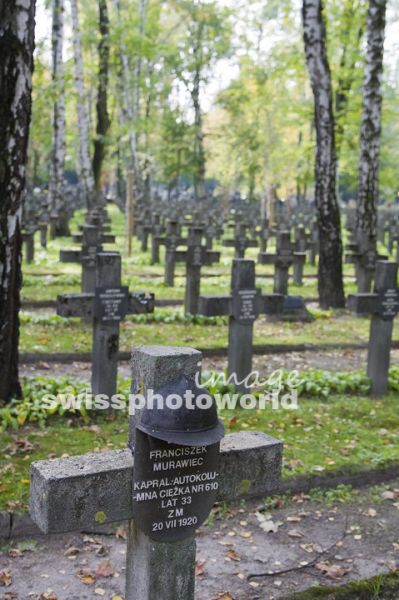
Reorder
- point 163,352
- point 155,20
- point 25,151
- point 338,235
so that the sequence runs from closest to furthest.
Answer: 1. point 163,352
2. point 25,151
3. point 338,235
4. point 155,20

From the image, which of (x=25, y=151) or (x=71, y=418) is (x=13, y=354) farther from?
(x=25, y=151)

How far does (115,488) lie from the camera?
8.16 ft

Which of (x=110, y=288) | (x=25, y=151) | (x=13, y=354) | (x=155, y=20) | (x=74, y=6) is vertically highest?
(x=155, y=20)

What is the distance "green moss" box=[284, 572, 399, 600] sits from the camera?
3.74 metres

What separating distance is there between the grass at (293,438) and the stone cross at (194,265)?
4506mm

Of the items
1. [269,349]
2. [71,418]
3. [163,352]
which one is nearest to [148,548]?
[163,352]

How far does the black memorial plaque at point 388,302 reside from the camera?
26.0 feet

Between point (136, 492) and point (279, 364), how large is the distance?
23.3ft

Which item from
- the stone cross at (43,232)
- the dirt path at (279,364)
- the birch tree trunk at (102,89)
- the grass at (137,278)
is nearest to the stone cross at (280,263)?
the grass at (137,278)

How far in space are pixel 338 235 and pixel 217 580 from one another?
A: 9.83 metres

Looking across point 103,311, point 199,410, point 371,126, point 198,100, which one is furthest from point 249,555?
point 198,100

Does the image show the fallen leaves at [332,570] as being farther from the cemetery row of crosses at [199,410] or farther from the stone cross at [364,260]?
the stone cross at [364,260]

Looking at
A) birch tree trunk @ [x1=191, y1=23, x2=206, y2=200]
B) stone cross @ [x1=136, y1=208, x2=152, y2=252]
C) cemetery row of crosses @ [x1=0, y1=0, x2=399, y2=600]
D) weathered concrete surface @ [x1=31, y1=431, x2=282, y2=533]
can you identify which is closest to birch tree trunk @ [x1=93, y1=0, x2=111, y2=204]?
stone cross @ [x1=136, y1=208, x2=152, y2=252]

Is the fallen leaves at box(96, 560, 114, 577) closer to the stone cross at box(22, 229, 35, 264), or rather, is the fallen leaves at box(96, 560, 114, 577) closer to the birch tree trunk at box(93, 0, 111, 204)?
the stone cross at box(22, 229, 35, 264)
